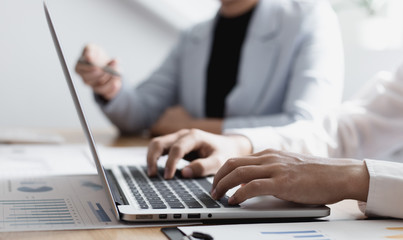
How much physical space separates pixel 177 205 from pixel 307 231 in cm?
15

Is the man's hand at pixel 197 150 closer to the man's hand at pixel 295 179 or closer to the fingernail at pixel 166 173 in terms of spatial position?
the fingernail at pixel 166 173

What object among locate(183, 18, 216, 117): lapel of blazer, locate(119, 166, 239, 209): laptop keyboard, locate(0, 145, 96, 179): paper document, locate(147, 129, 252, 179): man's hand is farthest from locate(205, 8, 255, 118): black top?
locate(119, 166, 239, 209): laptop keyboard

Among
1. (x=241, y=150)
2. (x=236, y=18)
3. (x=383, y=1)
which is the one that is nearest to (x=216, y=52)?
(x=236, y=18)

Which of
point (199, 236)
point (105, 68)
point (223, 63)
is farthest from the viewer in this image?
point (223, 63)

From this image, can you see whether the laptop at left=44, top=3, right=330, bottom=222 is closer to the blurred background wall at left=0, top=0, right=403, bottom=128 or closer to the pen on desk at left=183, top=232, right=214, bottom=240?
the pen on desk at left=183, top=232, right=214, bottom=240

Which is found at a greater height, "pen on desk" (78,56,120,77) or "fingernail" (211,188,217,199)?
"pen on desk" (78,56,120,77)

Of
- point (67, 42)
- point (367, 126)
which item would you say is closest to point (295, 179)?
point (367, 126)

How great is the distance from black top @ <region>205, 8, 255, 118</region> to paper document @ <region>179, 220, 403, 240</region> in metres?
1.09

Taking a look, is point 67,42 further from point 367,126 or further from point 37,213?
point 37,213

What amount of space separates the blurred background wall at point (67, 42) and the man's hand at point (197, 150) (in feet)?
5.06

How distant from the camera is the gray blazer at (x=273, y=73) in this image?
1324 millimetres

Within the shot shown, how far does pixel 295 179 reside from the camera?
0.60 metres

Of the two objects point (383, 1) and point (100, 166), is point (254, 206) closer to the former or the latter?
point (100, 166)

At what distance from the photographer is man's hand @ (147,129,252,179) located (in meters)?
0.78
